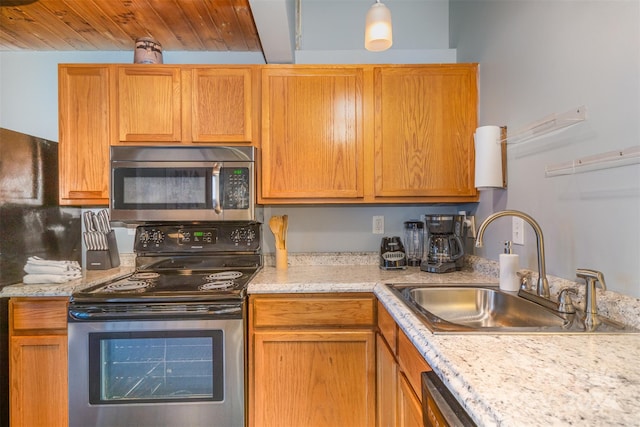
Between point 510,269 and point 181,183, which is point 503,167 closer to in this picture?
point 510,269

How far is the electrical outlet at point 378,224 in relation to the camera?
2.14 metres

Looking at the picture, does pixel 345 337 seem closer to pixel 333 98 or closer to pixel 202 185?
pixel 202 185

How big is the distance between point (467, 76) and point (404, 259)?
1100mm

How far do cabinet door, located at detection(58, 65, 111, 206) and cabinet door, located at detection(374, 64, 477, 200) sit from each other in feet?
5.07

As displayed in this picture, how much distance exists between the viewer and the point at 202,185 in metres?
1.78

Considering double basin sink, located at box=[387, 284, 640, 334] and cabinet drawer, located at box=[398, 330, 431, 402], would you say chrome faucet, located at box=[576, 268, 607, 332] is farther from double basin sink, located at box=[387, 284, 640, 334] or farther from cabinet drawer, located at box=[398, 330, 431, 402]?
cabinet drawer, located at box=[398, 330, 431, 402]

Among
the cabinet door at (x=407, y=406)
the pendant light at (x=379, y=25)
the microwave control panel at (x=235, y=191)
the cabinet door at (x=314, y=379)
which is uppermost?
the pendant light at (x=379, y=25)

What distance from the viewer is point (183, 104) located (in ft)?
5.96

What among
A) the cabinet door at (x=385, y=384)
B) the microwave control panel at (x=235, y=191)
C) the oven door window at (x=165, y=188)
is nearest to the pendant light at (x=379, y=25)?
the microwave control panel at (x=235, y=191)

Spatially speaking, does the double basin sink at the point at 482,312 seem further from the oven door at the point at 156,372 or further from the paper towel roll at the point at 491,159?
the oven door at the point at 156,372

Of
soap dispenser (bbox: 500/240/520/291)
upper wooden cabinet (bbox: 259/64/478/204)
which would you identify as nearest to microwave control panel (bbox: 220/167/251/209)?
upper wooden cabinet (bbox: 259/64/478/204)

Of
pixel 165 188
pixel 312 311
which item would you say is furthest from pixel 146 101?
pixel 312 311

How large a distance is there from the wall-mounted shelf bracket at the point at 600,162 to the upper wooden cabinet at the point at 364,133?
0.68 m

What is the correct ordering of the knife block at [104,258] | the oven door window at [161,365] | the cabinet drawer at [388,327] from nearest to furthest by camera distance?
the cabinet drawer at [388,327] → the oven door window at [161,365] → the knife block at [104,258]
